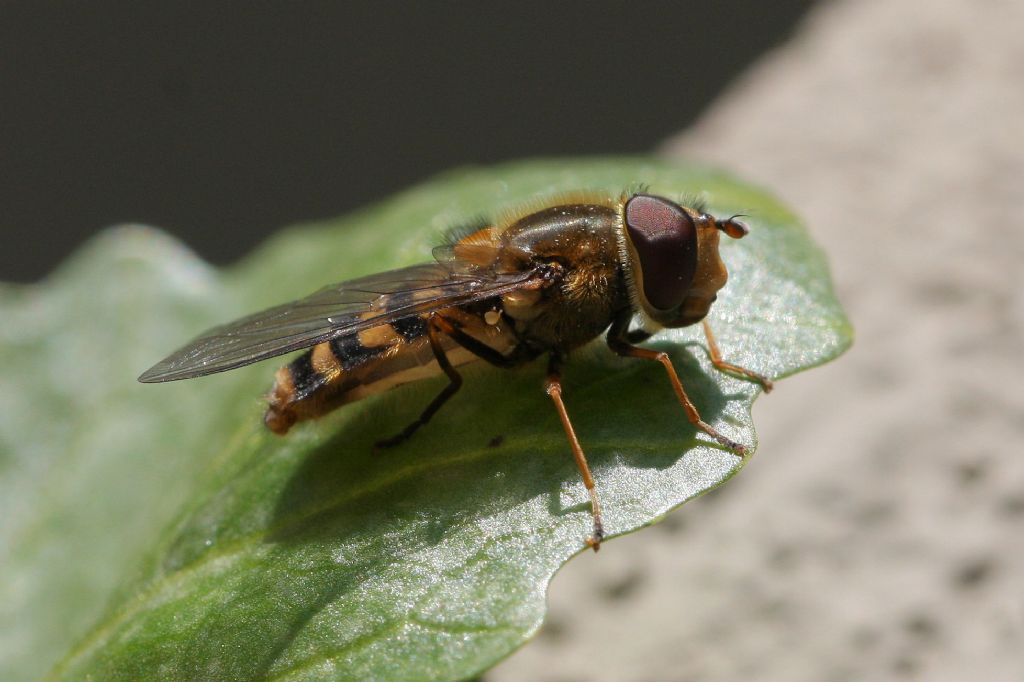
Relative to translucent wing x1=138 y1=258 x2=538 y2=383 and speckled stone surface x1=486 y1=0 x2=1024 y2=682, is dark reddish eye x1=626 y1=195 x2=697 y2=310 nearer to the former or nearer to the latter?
translucent wing x1=138 y1=258 x2=538 y2=383

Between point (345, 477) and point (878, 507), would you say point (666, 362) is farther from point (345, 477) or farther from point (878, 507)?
point (878, 507)

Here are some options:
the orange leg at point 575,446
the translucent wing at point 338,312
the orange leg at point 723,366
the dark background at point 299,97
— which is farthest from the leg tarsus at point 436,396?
the dark background at point 299,97

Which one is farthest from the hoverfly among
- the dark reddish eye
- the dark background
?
the dark background

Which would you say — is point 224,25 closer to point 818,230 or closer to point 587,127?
point 587,127

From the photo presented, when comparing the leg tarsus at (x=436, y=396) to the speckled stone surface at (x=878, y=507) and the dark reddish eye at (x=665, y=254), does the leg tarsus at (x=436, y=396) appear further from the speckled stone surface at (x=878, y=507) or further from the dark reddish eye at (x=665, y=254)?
the speckled stone surface at (x=878, y=507)

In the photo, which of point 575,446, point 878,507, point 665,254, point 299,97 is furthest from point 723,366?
point 299,97

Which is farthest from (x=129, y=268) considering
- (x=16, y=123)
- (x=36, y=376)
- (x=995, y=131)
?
(x=16, y=123)
